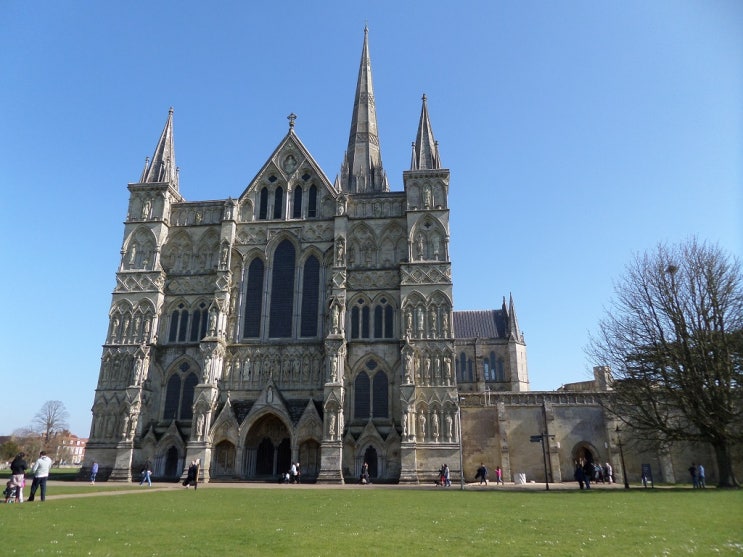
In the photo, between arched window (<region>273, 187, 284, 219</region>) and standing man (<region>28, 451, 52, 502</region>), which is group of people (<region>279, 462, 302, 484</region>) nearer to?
standing man (<region>28, 451, 52, 502</region>)

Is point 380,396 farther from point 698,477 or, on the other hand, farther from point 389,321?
point 698,477

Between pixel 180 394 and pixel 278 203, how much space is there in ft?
50.5

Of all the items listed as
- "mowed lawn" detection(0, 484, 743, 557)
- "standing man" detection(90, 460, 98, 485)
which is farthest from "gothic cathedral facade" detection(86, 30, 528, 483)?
"mowed lawn" detection(0, 484, 743, 557)

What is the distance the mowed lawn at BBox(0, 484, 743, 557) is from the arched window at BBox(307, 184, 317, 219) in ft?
87.2

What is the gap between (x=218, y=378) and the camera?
121 feet

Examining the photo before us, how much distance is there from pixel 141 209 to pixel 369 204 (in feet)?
56.4

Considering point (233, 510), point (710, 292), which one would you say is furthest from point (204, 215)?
point (710, 292)

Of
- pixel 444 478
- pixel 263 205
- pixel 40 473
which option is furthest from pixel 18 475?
pixel 263 205

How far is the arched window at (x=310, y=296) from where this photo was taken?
38.6 meters

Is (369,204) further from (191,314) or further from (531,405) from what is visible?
(531,405)

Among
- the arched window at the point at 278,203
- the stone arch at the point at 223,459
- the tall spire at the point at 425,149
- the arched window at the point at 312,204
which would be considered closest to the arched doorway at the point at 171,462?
the stone arch at the point at 223,459

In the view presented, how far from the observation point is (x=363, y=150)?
53938mm

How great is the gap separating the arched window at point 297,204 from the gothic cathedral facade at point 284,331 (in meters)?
0.11

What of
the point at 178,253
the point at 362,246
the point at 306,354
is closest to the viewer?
the point at 306,354
